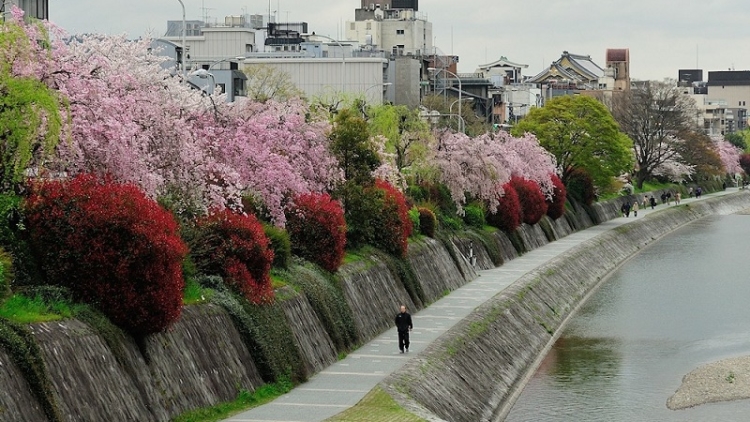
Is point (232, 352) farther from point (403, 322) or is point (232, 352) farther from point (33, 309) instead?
point (403, 322)

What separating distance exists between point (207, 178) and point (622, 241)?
2525 inches

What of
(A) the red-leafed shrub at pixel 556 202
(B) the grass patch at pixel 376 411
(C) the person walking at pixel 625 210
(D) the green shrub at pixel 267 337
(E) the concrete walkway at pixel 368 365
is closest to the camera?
(B) the grass patch at pixel 376 411

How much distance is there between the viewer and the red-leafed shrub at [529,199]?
8825 cm

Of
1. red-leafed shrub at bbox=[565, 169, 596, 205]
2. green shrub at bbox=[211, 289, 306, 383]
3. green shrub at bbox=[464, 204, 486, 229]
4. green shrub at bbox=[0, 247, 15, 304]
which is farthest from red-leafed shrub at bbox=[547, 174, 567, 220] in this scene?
green shrub at bbox=[0, 247, 15, 304]

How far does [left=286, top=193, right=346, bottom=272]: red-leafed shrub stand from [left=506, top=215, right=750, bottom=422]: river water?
25.3 feet

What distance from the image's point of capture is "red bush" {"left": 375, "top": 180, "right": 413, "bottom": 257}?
55656mm

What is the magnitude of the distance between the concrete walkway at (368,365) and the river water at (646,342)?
3.60 meters

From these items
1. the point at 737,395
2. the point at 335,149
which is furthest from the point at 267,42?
the point at 737,395

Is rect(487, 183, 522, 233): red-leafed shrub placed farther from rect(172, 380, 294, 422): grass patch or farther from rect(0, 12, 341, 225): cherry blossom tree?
rect(172, 380, 294, 422): grass patch

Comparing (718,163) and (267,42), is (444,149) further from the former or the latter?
(718,163)

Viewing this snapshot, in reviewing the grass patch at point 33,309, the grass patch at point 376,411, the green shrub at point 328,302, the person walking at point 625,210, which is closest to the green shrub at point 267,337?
the grass patch at point 376,411

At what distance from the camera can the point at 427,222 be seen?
66000 mm

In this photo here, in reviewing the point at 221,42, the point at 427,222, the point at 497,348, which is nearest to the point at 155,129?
the point at 497,348

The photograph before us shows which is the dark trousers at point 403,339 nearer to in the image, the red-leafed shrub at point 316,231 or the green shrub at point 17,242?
the red-leafed shrub at point 316,231
